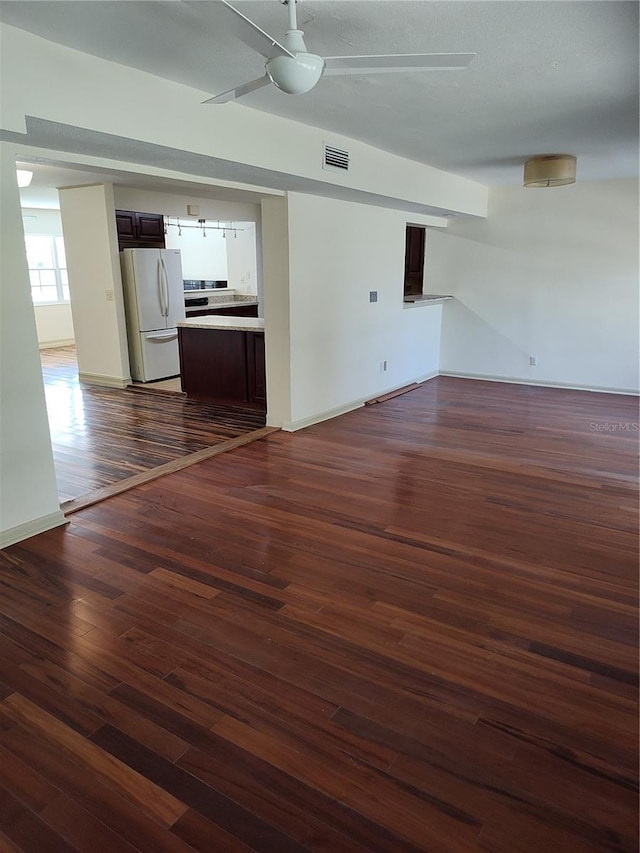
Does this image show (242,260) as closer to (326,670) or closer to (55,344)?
(55,344)

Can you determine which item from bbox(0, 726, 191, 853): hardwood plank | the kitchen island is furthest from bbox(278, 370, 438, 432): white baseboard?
bbox(0, 726, 191, 853): hardwood plank

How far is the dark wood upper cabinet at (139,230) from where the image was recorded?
22.5ft

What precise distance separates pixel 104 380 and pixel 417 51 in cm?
565

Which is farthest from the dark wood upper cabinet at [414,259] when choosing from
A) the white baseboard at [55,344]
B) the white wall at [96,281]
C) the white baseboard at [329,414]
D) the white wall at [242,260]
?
the white baseboard at [55,344]

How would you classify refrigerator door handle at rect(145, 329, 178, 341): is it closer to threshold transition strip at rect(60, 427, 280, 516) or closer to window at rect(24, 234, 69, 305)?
threshold transition strip at rect(60, 427, 280, 516)

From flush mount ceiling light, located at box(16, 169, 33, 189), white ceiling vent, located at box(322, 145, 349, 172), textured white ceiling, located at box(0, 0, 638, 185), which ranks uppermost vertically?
textured white ceiling, located at box(0, 0, 638, 185)

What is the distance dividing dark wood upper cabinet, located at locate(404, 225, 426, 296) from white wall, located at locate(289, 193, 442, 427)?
1.15 m

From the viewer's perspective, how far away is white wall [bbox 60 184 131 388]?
21.5 ft

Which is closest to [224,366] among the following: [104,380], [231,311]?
[104,380]

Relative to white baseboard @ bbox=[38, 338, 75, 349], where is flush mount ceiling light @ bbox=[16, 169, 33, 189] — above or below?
above

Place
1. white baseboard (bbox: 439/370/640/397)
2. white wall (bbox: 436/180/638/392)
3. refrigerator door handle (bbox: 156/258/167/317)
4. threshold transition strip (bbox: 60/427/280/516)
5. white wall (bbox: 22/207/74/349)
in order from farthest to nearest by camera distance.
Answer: white wall (bbox: 22/207/74/349) < refrigerator door handle (bbox: 156/258/167/317) < white baseboard (bbox: 439/370/640/397) < white wall (bbox: 436/180/638/392) < threshold transition strip (bbox: 60/427/280/516)

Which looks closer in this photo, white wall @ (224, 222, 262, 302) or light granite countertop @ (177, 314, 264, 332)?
light granite countertop @ (177, 314, 264, 332)

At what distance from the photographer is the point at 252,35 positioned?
1827mm

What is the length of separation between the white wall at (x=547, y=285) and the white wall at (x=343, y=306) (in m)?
1.12
